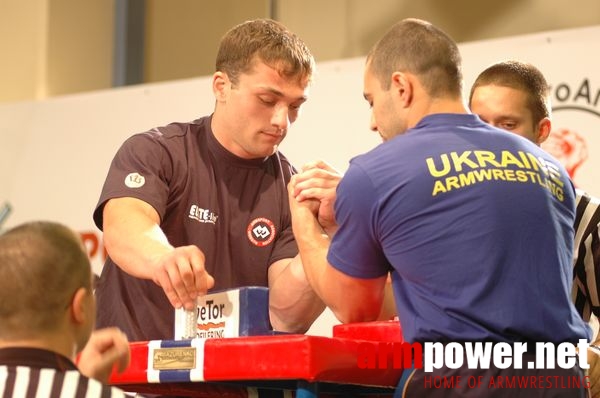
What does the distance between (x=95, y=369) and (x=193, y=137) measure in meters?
1.17

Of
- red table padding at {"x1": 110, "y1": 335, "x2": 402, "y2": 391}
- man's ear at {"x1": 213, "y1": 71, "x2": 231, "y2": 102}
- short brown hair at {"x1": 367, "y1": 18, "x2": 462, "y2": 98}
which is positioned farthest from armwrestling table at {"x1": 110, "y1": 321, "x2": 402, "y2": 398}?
man's ear at {"x1": 213, "y1": 71, "x2": 231, "y2": 102}

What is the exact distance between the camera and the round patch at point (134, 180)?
8.35ft

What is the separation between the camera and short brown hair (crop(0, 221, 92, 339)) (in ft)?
5.37

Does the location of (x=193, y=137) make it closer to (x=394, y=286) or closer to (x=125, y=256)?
(x=125, y=256)

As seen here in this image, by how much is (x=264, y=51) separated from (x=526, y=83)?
0.68m

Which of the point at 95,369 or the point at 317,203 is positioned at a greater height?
the point at 317,203

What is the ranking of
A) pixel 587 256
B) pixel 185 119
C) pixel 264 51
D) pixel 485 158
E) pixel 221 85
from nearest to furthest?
pixel 485 158 < pixel 587 256 < pixel 264 51 < pixel 221 85 < pixel 185 119

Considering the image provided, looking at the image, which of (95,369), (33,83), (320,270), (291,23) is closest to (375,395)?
(320,270)

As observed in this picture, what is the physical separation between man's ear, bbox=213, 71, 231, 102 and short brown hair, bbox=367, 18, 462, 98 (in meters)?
0.81

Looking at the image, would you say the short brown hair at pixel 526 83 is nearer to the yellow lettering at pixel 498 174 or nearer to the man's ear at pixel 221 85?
the man's ear at pixel 221 85

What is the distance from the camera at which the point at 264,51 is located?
2.76 m

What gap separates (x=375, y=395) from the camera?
2285 mm

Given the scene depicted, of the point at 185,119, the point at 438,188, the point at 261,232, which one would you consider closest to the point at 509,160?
the point at 438,188

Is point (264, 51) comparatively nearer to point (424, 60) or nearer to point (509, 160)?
point (424, 60)
